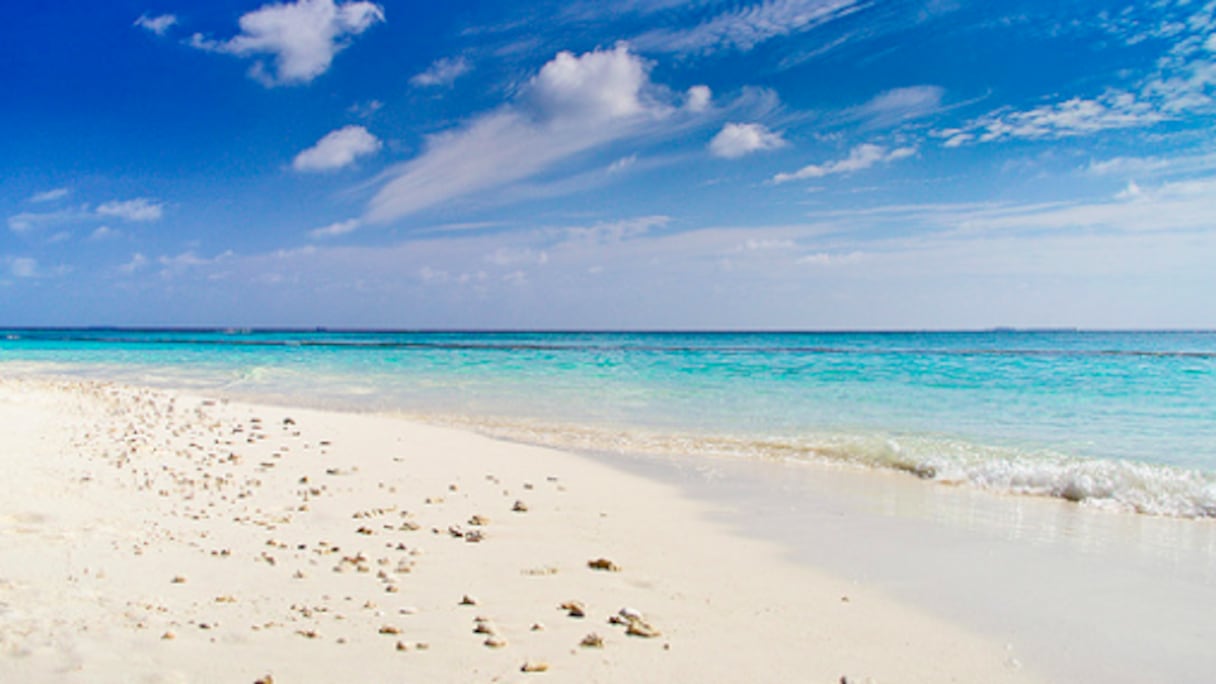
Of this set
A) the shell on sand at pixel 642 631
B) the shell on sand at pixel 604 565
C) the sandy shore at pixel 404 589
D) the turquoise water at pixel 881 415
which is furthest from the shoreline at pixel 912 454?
the shell on sand at pixel 642 631

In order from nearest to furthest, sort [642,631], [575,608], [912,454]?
[642,631], [575,608], [912,454]

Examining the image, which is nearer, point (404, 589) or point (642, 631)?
point (642, 631)

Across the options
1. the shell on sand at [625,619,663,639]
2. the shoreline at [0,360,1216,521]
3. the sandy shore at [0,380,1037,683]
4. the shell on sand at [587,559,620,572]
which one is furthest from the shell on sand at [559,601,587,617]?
the shoreline at [0,360,1216,521]

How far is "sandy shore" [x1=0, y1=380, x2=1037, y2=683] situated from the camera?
3391mm

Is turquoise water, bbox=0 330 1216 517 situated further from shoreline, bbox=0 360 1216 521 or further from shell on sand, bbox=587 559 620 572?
shell on sand, bbox=587 559 620 572

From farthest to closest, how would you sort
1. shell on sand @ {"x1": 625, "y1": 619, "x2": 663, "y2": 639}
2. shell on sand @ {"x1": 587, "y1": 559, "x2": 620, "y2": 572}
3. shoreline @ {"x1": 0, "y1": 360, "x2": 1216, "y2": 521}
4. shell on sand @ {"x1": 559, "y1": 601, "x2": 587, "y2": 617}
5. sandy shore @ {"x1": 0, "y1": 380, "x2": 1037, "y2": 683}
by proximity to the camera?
shoreline @ {"x1": 0, "y1": 360, "x2": 1216, "y2": 521}
shell on sand @ {"x1": 587, "y1": 559, "x2": 620, "y2": 572}
shell on sand @ {"x1": 559, "y1": 601, "x2": 587, "y2": 617}
shell on sand @ {"x1": 625, "y1": 619, "x2": 663, "y2": 639}
sandy shore @ {"x1": 0, "y1": 380, "x2": 1037, "y2": 683}

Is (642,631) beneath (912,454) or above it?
above

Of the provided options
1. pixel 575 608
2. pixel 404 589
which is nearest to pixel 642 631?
pixel 575 608

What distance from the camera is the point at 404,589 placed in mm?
4438

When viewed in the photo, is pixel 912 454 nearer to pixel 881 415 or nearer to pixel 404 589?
pixel 881 415

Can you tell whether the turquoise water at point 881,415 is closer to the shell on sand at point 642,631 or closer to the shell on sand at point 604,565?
the shell on sand at point 604,565

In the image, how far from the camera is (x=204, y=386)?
2322 centimetres

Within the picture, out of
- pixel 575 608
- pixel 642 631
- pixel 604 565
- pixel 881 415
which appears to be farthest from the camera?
pixel 881 415

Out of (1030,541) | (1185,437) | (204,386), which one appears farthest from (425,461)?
(204,386)
